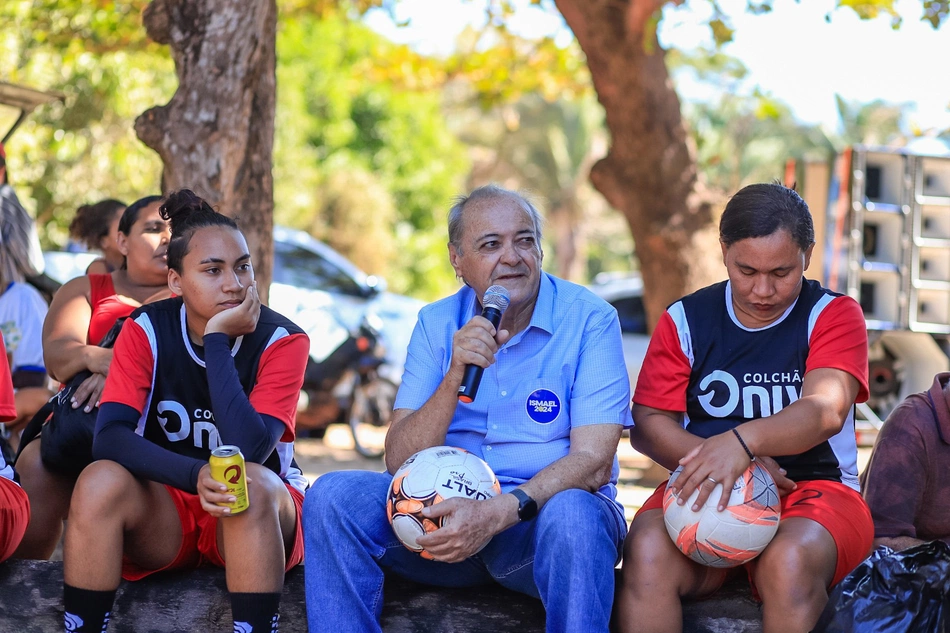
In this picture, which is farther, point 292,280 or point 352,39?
point 352,39

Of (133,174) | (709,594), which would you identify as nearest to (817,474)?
(709,594)

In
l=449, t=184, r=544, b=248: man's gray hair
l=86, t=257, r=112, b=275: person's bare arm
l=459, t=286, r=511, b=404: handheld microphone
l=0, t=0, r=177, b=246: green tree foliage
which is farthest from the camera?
l=0, t=0, r=177, b=246: green tree foliage

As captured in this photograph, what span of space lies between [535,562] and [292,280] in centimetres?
852

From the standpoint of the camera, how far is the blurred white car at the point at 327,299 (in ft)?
36.6

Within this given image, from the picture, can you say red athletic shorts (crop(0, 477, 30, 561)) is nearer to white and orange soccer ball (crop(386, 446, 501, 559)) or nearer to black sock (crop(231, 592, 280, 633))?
black sock (crop(231, 592, 280, 633))

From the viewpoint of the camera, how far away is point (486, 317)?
3346mm

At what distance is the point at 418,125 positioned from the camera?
80.0ft

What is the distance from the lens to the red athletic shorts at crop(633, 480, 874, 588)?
324 cm

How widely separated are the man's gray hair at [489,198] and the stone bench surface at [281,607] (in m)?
1.24

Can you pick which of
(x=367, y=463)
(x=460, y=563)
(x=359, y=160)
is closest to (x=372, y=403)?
(x=367, y=463)

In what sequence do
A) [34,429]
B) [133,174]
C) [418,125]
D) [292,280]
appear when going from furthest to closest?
[418,125]
[133,174]
[292,280]
[34,429]

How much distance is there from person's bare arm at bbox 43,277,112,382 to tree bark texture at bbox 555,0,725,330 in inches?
195

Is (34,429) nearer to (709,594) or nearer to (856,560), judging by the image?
(709,594)

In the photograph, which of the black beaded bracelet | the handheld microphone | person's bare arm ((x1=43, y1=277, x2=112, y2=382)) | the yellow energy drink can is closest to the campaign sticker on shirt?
the handheld microphone
